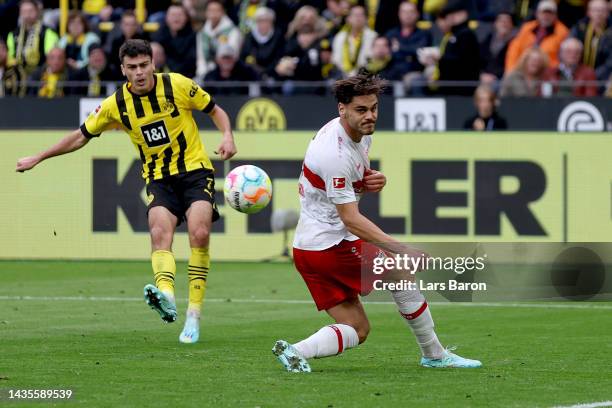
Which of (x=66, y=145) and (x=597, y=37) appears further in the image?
(x=597, y=37)

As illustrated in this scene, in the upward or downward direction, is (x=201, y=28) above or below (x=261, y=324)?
above

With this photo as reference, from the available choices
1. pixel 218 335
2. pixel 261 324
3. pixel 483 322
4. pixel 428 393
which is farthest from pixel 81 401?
pixel 483 322

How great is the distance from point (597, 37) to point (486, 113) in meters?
2.39

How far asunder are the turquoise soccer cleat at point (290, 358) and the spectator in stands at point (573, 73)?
37.7ft

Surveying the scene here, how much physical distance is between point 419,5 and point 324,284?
14810mm

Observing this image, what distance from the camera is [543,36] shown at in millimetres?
20625

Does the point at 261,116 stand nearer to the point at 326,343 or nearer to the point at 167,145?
the point at 167,145

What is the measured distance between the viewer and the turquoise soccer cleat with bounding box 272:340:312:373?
28.2 feet

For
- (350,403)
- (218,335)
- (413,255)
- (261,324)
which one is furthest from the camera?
(261,324)

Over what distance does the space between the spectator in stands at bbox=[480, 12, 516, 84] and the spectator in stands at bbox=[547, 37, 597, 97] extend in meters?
1.31

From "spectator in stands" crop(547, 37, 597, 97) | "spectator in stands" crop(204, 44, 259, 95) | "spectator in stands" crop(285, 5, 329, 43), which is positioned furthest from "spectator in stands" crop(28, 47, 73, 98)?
"spectator in stands" crop(547, 37, 597, 97)

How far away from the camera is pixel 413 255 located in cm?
A: 839

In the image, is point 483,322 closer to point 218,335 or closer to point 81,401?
point 218,335

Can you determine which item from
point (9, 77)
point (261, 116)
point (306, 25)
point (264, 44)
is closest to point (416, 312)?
point (261, 116)
